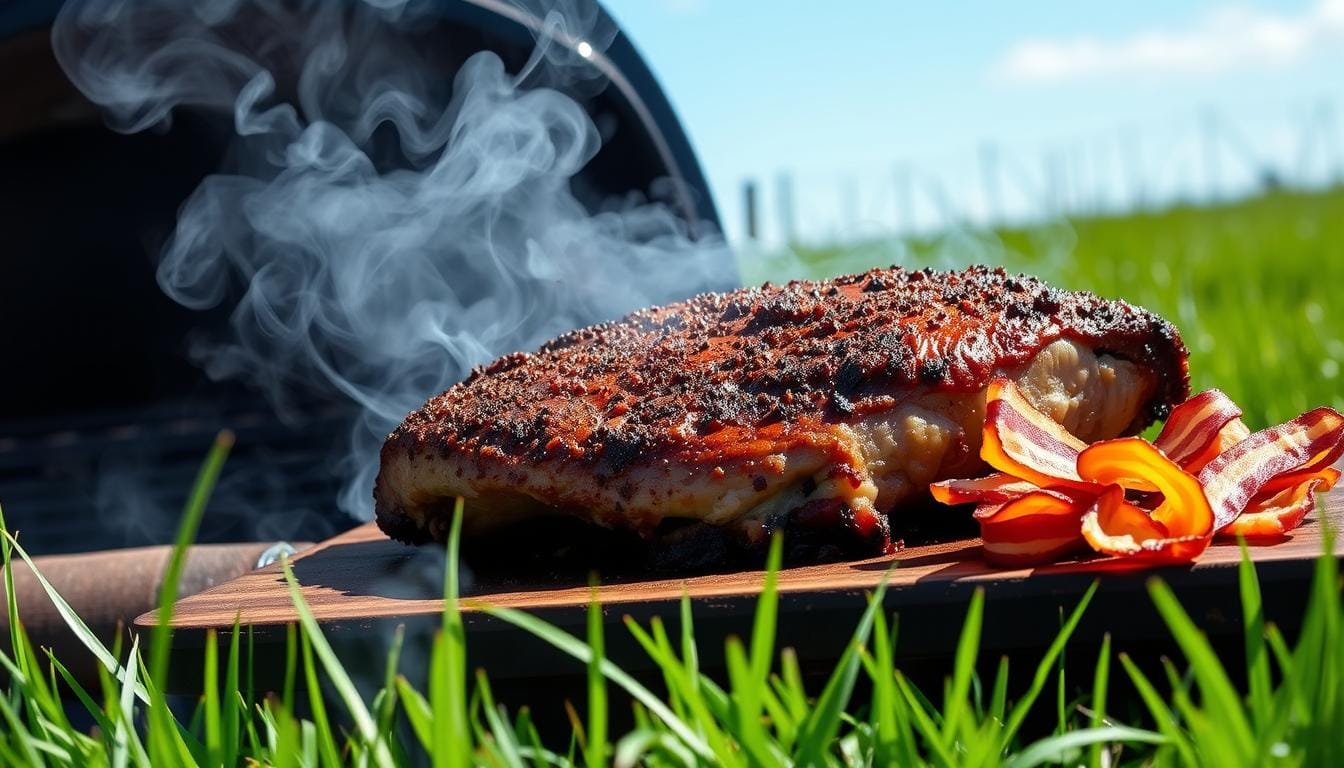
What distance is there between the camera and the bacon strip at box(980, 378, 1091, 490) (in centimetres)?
193

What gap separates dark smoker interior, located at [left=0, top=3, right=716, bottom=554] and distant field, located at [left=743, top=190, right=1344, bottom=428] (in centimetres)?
85

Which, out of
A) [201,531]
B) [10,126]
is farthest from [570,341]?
[10,126]

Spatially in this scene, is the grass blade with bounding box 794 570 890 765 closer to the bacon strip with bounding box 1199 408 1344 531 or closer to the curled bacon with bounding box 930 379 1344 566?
the curled bacon with bounding box 930 379 1344 566

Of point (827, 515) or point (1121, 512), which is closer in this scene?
point (1121, 512)

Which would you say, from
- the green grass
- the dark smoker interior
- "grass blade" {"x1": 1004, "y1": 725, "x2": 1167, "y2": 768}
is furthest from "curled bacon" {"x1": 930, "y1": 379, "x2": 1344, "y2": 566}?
the dark smoker interior

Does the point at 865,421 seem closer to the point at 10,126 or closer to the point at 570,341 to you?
the point at 570,341

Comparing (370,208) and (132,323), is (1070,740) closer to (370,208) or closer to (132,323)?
(370,208)

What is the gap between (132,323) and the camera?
4.89 m

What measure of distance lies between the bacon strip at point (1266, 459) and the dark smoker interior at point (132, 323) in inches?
93.8

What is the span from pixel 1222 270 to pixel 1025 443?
6565 mm

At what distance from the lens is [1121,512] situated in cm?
178

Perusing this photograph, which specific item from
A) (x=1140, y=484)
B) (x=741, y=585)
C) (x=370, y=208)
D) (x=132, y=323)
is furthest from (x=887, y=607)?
(x=132, y=323)

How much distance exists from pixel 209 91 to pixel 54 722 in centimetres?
275

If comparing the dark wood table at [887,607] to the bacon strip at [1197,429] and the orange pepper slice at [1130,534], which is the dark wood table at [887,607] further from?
the bacon strip at [1197,429]
